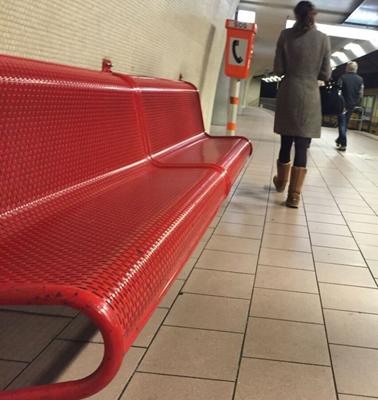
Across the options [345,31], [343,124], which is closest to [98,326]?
[343,124]

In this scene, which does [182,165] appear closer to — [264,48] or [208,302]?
[208,302]

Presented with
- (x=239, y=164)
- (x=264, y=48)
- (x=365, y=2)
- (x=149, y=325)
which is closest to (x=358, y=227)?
(x=239, y=164)

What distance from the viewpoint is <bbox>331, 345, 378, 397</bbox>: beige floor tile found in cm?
169

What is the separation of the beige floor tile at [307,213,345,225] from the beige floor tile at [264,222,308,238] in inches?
11.9

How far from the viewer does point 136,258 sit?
1.24m

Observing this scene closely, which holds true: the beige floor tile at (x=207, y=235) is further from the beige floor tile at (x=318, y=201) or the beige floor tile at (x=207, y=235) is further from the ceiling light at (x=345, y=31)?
the ceiling light at (x=345, y=31)

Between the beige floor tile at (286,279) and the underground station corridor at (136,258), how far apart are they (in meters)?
0.01

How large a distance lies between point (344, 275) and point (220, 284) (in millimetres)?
734

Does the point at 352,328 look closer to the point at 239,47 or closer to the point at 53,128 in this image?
the point at 53,128

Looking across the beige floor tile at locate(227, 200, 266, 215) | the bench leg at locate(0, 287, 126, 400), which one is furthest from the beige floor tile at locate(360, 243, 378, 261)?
the bench leg at locate(0, 287, 126, 400)

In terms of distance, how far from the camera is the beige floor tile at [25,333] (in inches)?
69.5

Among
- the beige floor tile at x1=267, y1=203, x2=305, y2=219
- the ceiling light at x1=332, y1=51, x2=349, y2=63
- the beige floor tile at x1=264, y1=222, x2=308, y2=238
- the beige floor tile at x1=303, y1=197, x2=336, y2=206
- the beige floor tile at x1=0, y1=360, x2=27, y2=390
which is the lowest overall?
the beige floor tile at x1=303, y1=197, x2=336, y2=206

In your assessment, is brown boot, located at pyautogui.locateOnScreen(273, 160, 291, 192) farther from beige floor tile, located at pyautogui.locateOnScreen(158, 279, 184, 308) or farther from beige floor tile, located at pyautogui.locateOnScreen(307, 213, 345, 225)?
beige floor tile, located at pyautogui.locateOnScreen(158, 279, 184, 308)

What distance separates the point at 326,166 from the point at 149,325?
5448 mm
